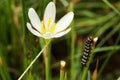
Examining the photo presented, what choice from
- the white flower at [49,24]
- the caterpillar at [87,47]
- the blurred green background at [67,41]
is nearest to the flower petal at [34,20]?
the white flower at [49,24]

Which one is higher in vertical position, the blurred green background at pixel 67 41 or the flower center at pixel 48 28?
the flower center at pixel 48 28

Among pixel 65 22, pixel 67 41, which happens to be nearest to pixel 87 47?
pixel 65 22

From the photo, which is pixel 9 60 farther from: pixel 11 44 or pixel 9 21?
pixel 9 21

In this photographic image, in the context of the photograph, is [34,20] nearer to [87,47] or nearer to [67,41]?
[87,47]

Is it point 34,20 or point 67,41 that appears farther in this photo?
point 67,41

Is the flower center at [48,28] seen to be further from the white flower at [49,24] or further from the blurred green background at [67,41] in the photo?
the blurred green background at [67,41]

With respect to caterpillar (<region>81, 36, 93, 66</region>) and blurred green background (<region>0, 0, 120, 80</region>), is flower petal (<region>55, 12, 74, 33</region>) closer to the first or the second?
caterpillar (<region>81, 36, 93, 66</region>)

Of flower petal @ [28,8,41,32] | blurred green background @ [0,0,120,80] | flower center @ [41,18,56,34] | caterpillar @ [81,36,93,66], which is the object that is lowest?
blurred green background @ [0,0,120,80]

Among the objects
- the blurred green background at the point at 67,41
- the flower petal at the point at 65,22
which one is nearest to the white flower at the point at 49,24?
the flower petal at the point at 65,22

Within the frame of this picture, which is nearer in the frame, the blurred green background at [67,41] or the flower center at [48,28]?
the flower center at [48,28]

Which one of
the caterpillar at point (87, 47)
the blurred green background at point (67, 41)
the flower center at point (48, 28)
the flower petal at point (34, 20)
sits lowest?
the blurred green background at point (67, 41)

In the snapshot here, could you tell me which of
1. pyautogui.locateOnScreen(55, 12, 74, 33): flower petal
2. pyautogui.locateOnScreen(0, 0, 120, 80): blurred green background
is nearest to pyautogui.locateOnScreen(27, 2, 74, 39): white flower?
pyautogui.locateOnScreen(55, 12, 74, 33): flower petal
